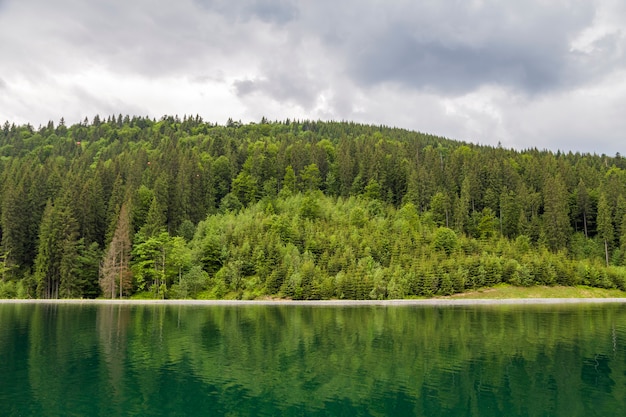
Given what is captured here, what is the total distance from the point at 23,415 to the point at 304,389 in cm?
1564

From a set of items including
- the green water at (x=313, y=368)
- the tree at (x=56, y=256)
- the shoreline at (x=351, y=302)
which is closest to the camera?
the green water at (x=313, y=368)

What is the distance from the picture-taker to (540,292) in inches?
4156

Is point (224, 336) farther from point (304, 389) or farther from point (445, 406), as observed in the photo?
point (445, 406)

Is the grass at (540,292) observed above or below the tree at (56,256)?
below

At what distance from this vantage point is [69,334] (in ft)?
163

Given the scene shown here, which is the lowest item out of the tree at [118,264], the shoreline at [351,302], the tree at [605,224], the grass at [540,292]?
the shoreline at [351,302]

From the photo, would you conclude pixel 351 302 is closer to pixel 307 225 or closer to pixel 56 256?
pixel 307 225

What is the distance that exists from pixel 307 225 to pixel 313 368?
88807mm

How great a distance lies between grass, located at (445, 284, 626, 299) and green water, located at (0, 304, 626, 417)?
42.6 m

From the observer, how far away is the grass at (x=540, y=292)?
102875 mm

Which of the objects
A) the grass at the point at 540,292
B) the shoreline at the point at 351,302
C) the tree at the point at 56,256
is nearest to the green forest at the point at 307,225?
the tree at the point at 56,256

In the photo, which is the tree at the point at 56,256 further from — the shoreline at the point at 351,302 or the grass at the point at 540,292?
the grass at the point at 540,292

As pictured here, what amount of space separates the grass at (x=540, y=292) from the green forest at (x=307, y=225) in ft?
6.67

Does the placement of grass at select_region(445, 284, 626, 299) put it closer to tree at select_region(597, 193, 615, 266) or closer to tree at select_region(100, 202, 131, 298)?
tree at select_region(597, 193, 615, 266)
